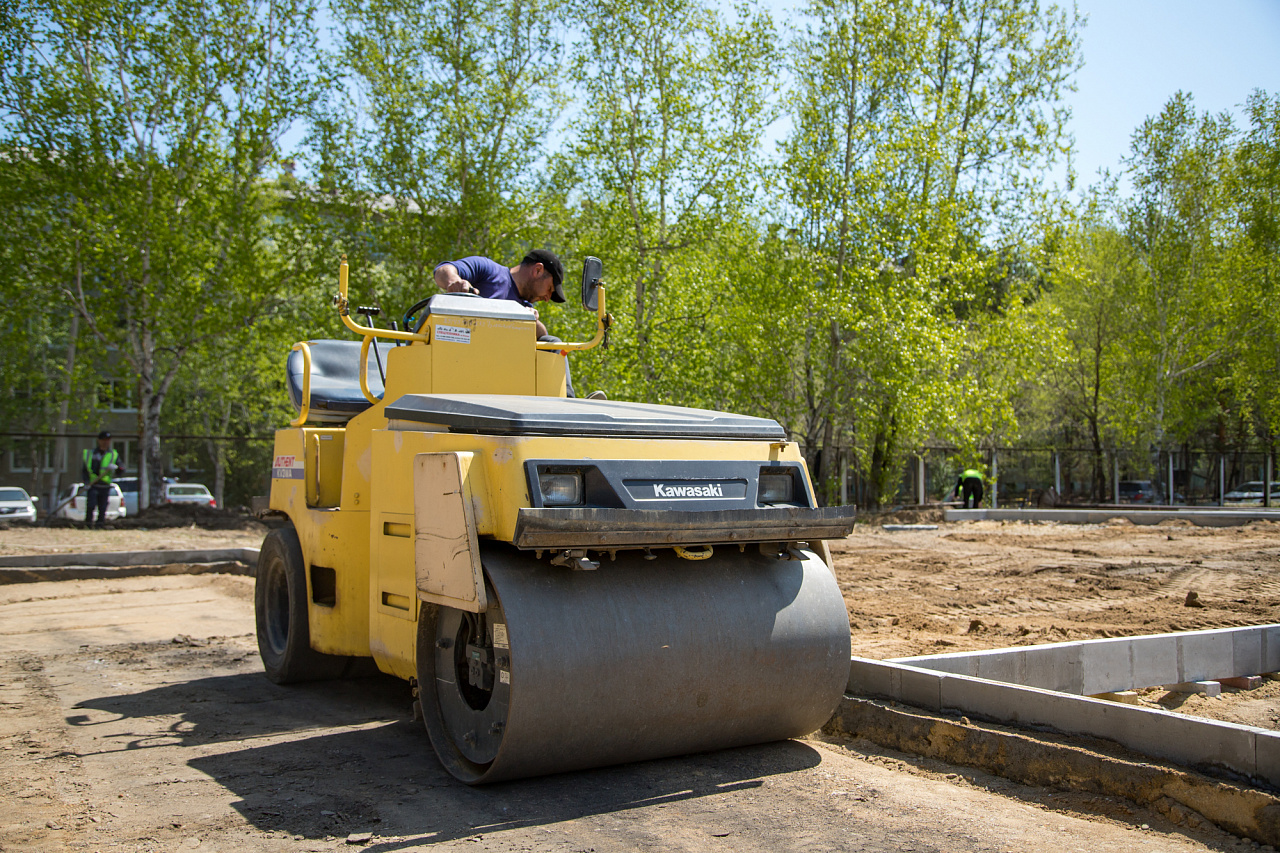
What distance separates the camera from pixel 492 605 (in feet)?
14.2

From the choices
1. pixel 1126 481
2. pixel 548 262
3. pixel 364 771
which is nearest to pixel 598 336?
pixel 548 262

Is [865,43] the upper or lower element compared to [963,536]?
upper

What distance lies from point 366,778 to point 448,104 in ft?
71.6

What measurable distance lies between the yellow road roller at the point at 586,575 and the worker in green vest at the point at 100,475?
1731cm

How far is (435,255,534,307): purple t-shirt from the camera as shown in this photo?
249 inches

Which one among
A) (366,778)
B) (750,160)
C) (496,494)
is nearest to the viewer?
(496,494)

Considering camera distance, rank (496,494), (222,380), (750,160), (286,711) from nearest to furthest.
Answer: (496,494) < (286,711) < (750,160) < (222,380)

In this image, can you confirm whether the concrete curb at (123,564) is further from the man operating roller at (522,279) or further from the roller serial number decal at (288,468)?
the man operating roller at (522,279)

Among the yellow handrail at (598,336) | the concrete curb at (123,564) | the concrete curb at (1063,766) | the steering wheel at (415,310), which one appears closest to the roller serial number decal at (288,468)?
the steering wheel at (415,310)

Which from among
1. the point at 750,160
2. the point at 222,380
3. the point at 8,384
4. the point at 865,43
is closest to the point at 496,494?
the point at 750,160

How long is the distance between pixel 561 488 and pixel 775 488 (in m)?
1.17

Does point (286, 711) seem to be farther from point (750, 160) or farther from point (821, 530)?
point (750, 160)

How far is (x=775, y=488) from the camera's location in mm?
5016

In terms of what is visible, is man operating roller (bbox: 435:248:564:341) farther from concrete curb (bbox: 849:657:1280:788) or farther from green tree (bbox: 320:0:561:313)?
green tree (bbox: 320:0:561:313)
